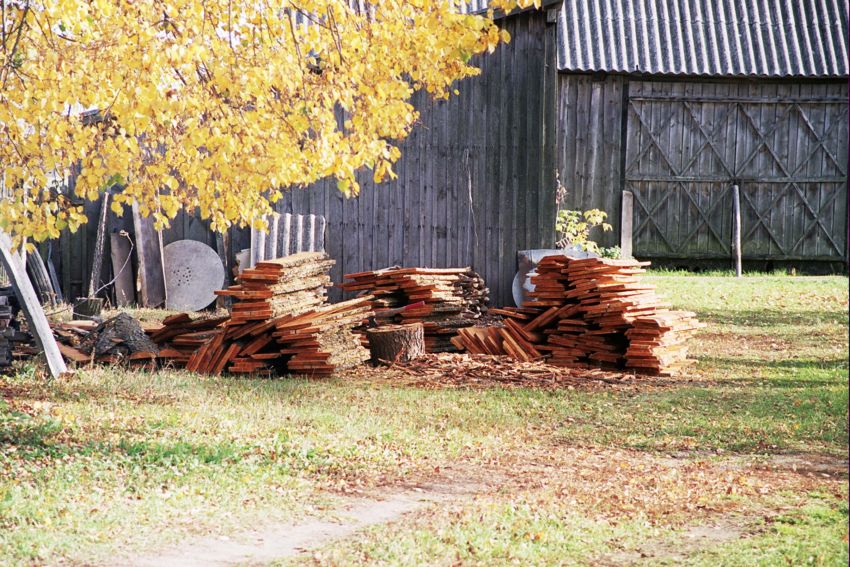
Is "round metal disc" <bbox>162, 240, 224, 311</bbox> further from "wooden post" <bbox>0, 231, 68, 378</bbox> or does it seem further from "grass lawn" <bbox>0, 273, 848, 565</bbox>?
"wooden post" <bbox>0, 231, 68, 378</bbox>

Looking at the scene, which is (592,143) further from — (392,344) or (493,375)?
(493,375)

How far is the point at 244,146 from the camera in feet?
29.4

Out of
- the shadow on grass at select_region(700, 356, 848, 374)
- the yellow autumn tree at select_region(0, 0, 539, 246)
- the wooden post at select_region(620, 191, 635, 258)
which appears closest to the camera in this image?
the yellow autumn tree at select_region(0, 0, 539, 246)

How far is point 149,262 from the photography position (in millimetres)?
17281

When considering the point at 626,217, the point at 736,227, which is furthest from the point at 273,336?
the point at 736,227

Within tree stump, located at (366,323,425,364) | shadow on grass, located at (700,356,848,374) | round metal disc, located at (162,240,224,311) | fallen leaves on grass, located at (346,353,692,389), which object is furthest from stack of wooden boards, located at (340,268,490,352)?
shadow on grass, located at (700,356,848,374)

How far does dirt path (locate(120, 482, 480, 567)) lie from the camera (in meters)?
5.68

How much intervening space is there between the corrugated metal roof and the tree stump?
11.0 metres

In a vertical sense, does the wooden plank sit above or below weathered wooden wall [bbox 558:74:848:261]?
below

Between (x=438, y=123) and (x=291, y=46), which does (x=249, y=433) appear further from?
(x=438, y=123)

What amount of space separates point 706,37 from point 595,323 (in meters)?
13.0

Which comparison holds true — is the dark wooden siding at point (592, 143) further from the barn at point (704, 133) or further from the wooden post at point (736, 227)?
the wooden post at point (736, 227)

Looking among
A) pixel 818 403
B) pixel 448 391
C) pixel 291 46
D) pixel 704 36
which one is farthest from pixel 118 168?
pixel 704 36

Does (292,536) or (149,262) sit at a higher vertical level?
(149,262)
